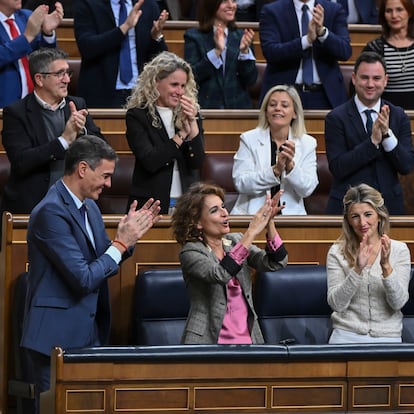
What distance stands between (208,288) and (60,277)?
18.7 inches

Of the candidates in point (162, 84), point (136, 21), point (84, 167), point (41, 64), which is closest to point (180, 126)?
point (162, 84)

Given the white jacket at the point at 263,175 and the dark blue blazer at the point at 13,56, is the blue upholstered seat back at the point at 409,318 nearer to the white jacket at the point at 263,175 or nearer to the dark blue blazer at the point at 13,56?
the white jacket at the point at 263,175

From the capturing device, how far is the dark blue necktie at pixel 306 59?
19.2 ft

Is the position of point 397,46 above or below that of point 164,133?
above

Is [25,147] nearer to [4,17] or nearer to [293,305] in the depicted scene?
[293,305]

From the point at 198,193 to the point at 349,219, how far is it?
1.84ft

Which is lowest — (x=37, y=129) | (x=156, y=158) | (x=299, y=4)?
(x=156, y=158)

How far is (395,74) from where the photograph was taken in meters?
5.76

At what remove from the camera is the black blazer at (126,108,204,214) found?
180 inches

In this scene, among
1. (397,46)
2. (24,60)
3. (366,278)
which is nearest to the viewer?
(366,278)

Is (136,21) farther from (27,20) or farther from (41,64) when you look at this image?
(41,64)

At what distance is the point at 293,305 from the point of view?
4.30m

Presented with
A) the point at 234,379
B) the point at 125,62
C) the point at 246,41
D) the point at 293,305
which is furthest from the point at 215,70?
the point at 234,379

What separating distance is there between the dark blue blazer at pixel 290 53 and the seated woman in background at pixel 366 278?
182 cm
